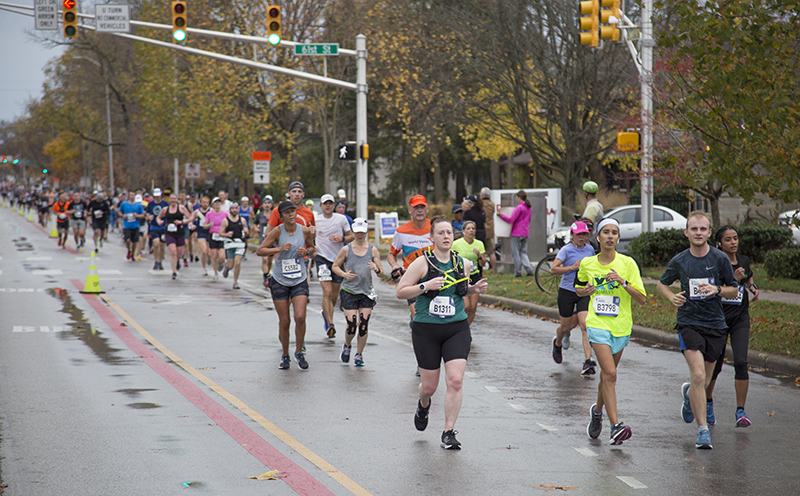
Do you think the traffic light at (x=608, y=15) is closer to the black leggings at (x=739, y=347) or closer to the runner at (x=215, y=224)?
the runner at (x=215, y=224)

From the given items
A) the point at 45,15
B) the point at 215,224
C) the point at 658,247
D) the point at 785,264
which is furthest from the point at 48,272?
the point at 785,264

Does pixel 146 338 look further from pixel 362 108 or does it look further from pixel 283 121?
pixel 283 121

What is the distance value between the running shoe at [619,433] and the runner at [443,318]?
1171 millimetres

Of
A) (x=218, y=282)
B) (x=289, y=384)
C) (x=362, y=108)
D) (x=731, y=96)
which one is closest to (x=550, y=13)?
(x=362, y=108)

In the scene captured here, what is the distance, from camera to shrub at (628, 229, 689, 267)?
21.5m

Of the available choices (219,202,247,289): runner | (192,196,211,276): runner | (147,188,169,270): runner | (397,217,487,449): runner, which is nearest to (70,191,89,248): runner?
(147,188,169,270): runner

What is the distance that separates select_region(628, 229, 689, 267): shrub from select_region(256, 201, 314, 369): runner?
12.8m

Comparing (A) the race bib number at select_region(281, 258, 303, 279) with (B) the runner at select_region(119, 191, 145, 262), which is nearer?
(A) the race bib number at select_region(281, 258, 303, 279)

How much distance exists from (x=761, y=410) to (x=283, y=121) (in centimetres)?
3352

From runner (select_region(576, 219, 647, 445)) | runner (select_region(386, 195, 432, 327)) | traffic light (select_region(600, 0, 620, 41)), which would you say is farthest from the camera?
traffic light (select_region(600, 0, 620, 41))

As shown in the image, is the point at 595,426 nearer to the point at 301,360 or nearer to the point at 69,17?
the point at 301,360

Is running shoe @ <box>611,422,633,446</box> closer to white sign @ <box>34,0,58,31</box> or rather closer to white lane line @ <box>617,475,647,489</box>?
white lane line @ <box>617,475,647,489</box>

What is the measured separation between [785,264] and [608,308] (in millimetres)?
13114

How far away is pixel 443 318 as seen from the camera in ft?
23.0
